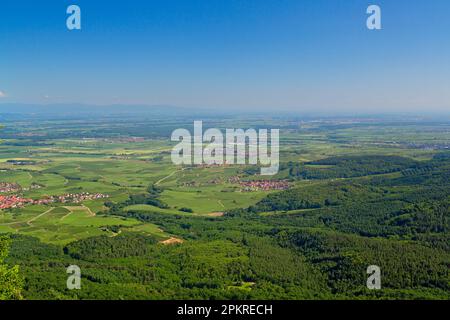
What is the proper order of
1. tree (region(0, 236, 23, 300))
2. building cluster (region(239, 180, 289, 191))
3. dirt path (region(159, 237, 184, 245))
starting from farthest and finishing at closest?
building cluster (region(239, 180, 289, 191)), dirt path (region(159, 237, 184, 245)), tree (region(0, 236, 23, 300))

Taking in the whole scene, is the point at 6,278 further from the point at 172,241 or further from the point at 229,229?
the point at 229,229

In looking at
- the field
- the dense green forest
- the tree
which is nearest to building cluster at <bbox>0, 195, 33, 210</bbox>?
the field

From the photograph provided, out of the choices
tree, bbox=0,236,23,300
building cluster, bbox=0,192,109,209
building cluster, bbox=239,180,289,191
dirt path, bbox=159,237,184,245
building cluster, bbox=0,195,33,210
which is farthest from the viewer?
building cluster, bbox=239,180,289,191

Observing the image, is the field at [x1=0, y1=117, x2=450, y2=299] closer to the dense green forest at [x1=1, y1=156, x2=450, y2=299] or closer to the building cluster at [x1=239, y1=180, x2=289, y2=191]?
the dense green forest at [x1=1, y1=156, x2=450, y2=299]

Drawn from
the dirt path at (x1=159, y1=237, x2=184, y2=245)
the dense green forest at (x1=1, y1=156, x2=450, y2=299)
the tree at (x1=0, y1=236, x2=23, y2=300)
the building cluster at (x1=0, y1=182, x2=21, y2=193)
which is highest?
the tree at (x1=0, y1=236, x2=23, y2=300)

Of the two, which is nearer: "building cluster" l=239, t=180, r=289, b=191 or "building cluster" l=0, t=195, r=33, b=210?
"building cluster" l=0, t=195, r=33, b=210

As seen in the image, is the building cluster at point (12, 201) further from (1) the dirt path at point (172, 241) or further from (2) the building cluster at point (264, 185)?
(2) the building cluster at point (264, 185)
